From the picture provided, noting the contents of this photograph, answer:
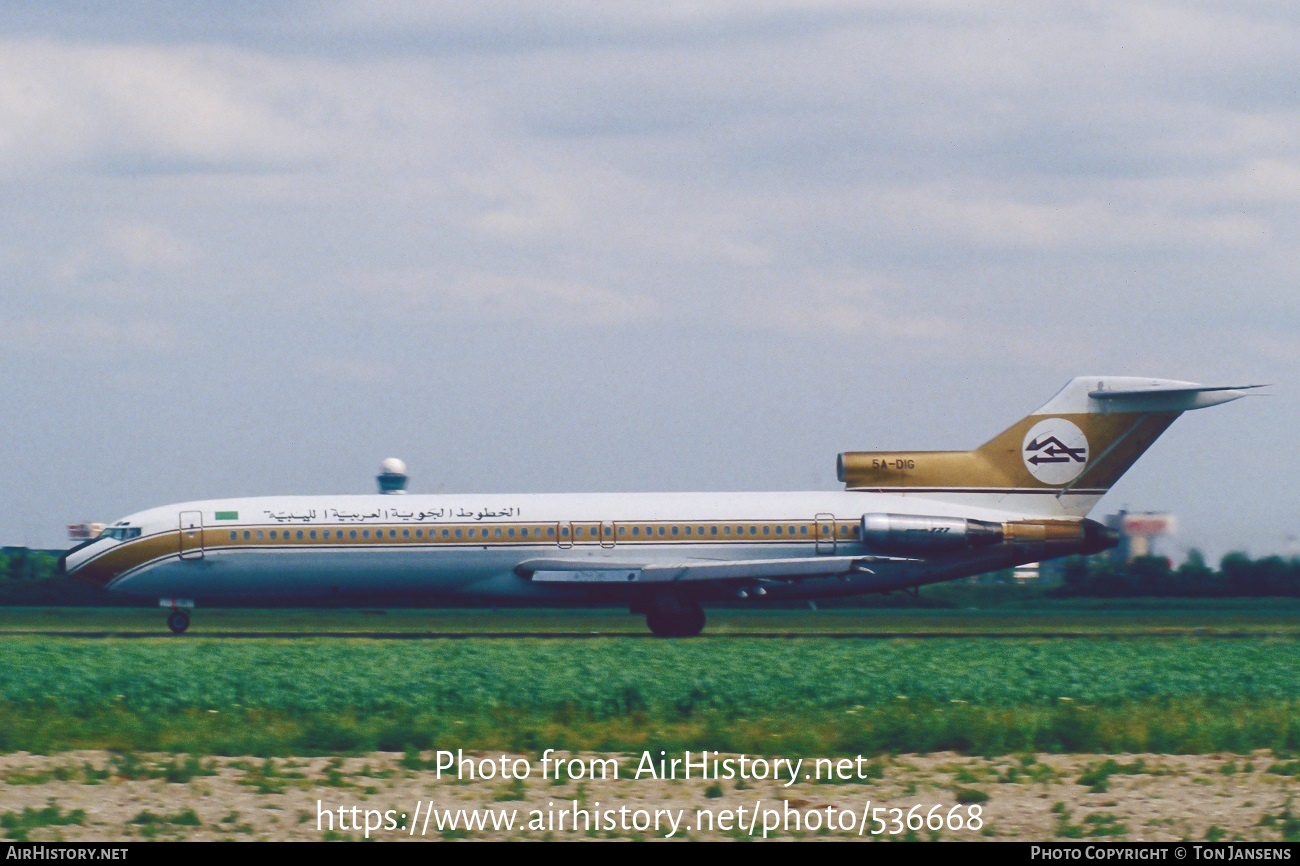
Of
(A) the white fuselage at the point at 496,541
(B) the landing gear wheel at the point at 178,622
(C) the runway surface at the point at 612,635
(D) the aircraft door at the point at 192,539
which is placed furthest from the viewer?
(B) the landing gear wheel at the point at 178,622

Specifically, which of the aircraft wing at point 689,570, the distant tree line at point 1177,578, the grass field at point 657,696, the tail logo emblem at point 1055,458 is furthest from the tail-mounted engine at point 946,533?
the distant tree line at point 1177,578

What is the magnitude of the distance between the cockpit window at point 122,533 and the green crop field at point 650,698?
32.9 feet

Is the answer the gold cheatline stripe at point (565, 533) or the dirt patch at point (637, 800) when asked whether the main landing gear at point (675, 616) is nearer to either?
the gold cheatline stripe at point (565, 533)

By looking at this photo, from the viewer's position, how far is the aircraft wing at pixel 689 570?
1473 inches

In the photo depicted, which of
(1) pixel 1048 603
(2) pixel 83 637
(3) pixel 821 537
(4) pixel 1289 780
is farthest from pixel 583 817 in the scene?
(1) pixel 1048 603

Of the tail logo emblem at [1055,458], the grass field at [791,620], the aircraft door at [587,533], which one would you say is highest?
the tail logo emblem at [1055,458]

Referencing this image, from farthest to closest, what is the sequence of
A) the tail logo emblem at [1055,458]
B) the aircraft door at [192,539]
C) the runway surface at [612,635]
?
1. the tail logo emblem at [1055,458]
2. the aircraft door at [192,539]
3. the runway surface at [612,635]

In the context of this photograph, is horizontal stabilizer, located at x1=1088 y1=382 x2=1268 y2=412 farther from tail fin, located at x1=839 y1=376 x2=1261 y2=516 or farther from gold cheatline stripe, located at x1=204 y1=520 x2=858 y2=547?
gold cheatline stripe, located at x1=204 y1=520 x2=858 y2=547

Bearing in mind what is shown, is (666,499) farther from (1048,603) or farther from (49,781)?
(49,781)

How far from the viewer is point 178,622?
131 ft

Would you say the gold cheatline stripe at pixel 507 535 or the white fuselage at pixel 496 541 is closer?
the gold cheatline stripe at pixel 507 535

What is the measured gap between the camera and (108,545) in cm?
4006

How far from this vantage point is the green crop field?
19.5 meters

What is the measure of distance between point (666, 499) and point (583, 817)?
24460 mm
